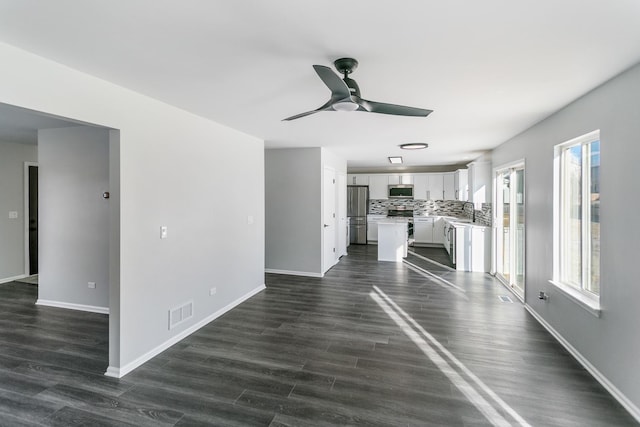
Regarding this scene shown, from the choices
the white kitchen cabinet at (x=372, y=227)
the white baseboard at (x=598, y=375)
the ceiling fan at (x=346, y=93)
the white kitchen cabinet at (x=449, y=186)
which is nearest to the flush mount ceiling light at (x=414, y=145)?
the white baseboard at (x=598, y=375)

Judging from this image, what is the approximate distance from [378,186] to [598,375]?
7.87 m

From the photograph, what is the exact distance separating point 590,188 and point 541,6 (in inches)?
85.9

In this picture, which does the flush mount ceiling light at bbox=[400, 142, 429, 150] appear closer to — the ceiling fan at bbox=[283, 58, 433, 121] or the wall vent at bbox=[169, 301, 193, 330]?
the ceiling fan at bbox=[283, 58, 433, 121]

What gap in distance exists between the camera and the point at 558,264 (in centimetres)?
348

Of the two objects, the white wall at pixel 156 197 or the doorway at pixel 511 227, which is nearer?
the white wall at pixel 156 197

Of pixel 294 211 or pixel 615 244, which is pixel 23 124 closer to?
pixel 294 211

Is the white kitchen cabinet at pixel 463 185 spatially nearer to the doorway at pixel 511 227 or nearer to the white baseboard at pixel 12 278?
the doorway at pixel 511 227

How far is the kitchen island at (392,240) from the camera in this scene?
748 cm

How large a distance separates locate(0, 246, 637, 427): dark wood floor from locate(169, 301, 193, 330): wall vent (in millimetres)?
219

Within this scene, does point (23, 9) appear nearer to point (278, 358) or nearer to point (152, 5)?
point (152, 5)

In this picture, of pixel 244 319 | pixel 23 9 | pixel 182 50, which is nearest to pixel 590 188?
pixel 182 50

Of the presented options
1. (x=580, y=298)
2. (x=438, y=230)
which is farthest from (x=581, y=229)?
(x=438, y=230)

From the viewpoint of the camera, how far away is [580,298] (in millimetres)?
2920

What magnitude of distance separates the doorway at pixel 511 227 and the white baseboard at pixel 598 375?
1155 mm
